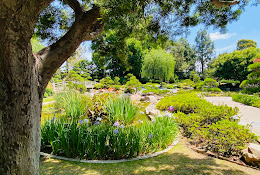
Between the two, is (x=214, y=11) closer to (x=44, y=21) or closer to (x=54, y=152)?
(x=44, y=21)

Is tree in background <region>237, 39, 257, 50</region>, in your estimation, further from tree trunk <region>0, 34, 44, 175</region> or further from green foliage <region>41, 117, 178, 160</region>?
tree trunk <region>0, 34, 44, 175</region>

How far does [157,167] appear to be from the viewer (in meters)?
2.36

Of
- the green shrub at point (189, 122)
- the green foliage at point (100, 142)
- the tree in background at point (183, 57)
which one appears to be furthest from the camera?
the tree in background at point (183, 57)

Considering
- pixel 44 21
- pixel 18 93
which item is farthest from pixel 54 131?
pixel 44 21

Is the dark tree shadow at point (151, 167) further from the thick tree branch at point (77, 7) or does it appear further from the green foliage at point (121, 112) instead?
the thick tree branch at point (77, 7)

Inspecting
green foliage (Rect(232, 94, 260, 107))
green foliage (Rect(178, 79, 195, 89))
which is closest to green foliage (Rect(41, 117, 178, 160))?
green foliage (Rect(232, 94, 260, 107))

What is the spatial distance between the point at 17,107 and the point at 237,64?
74.5 feet

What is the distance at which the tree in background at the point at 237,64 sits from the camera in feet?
60.0

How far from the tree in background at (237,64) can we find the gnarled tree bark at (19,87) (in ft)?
71.8

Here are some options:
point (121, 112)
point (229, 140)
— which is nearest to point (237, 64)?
point (121, 112)

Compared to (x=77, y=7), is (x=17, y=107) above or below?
below

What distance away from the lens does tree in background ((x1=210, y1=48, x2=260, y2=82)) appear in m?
18.3

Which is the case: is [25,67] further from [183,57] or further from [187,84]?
[183,57]

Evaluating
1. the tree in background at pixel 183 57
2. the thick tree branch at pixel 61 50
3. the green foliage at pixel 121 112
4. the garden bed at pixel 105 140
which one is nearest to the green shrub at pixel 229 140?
the garden bed at pixel 105 140
